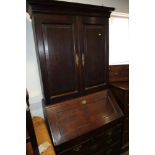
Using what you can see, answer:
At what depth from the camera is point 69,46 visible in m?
1.42

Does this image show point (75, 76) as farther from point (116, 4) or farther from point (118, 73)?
point (116, 4)

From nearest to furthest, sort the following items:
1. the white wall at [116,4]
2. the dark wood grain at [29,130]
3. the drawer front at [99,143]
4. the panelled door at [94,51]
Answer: the dark wood grain at [29,130], the drawer front at [99,143], the panelled door at [94,51], the white wall at [116,4]

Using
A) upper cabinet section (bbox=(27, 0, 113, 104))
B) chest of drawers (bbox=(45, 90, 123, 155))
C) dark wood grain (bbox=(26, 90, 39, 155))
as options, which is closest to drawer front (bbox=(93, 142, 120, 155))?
chest of drawers (bbox=(45, 90, 123, 155))

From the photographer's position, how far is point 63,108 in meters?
1.47

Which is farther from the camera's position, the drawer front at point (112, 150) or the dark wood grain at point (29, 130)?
the drawer front at point (112, 150)

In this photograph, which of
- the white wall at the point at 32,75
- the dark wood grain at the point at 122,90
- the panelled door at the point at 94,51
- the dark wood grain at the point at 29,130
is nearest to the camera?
the dark wood grain at the point at 29,130

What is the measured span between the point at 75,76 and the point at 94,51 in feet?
1.38

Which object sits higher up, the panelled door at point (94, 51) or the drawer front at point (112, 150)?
the panelled door at point (94, 51)

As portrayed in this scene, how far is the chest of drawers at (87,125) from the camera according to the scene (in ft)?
4.34

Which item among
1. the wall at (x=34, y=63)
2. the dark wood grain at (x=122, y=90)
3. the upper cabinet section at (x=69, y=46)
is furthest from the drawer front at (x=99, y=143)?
the wall at (x=34, y=63)

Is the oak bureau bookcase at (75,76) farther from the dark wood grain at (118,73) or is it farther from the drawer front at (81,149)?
the dark wood grain at (118,73)

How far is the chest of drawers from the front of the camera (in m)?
1.32
